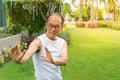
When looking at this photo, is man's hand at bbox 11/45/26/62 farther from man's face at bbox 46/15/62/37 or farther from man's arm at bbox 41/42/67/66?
man's face at bbox 46/15/62/37

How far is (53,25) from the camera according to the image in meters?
3.27

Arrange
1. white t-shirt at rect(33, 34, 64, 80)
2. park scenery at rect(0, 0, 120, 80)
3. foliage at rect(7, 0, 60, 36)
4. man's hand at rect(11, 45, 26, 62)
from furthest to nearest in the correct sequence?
1. foliage at rect(7, 0, 60, 36)
2. park scenery at rect(0, 0, 120, 80)
3. white t-shirt at rect(33, 34, 64, 80)
4. man's hand at rect(11, 45, 26, 62)

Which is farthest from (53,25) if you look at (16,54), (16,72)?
(16,72)

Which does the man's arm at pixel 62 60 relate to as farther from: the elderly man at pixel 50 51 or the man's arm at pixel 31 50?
the man's arm at pixel 31 50

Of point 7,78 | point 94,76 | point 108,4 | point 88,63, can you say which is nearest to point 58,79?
point 7,78

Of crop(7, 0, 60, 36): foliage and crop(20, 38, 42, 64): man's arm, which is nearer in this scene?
crop(20, 38, 42, 64): man's arm

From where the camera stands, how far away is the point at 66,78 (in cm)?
932

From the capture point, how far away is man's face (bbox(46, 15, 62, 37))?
328 cm

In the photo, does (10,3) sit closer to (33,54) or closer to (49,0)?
(49,0)

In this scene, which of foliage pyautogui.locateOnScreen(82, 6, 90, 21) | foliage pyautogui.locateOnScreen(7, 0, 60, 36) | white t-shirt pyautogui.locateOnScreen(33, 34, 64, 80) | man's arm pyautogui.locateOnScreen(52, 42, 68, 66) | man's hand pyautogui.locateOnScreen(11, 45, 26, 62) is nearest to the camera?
man's hand pyautogui.locateOnScreen(11, 45, 26, 62)

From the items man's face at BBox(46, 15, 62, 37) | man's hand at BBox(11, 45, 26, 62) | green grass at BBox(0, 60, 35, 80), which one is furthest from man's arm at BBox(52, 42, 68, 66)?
green grass at BBox(0, 60, 35, 80)

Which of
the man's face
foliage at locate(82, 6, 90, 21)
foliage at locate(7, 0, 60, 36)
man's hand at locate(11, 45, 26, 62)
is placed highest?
the man's face

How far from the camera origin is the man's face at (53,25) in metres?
3.28

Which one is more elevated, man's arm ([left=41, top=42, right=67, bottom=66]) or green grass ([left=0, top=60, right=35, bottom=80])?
man's arm ([left=41, top=42, right=67, bottom=66])
